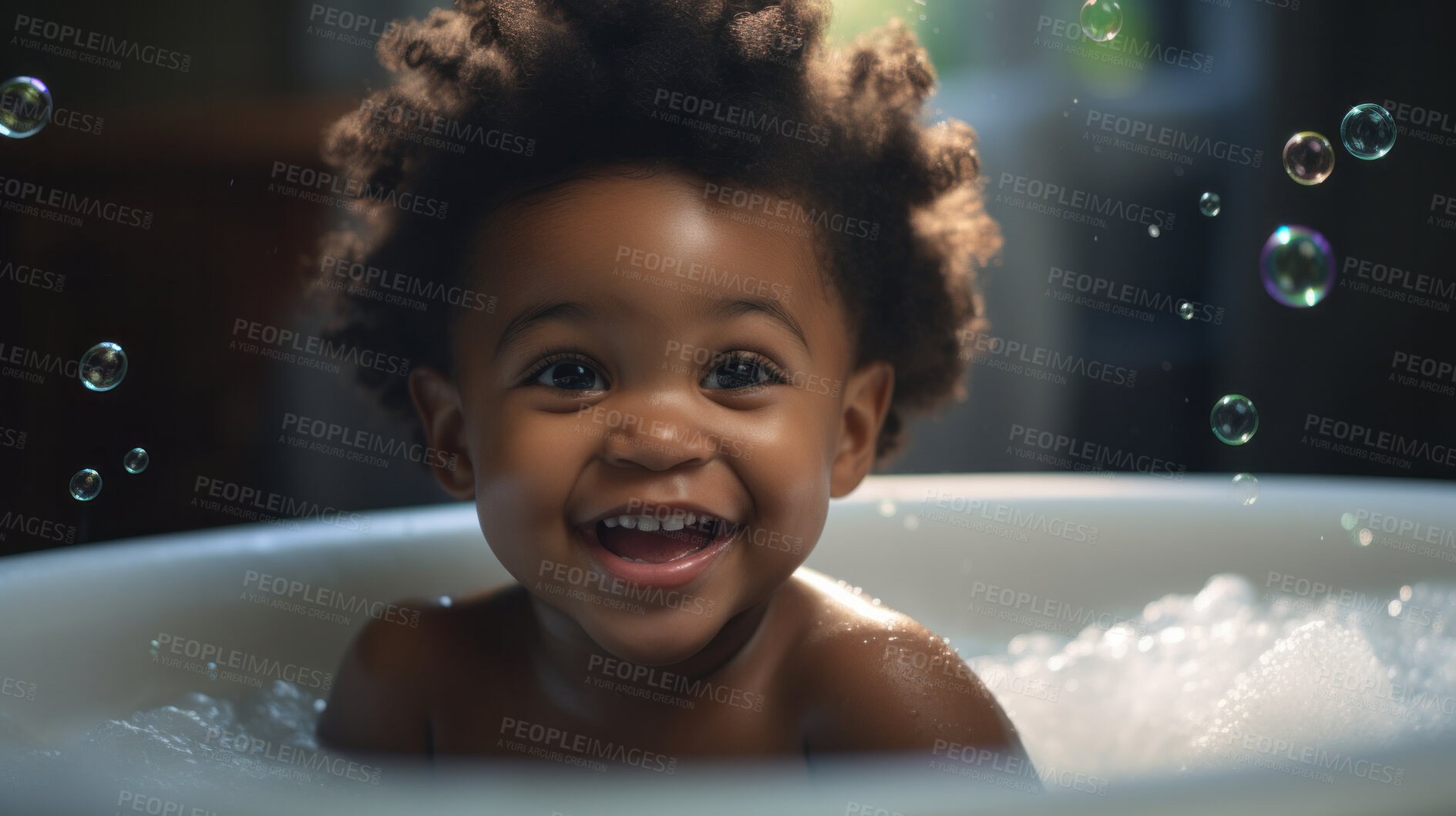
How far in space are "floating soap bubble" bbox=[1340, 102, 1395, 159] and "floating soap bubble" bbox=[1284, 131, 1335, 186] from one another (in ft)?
0.09

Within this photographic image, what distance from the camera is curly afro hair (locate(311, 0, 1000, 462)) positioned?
865mm

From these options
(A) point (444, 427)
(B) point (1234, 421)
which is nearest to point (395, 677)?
(A) point (444, 427)

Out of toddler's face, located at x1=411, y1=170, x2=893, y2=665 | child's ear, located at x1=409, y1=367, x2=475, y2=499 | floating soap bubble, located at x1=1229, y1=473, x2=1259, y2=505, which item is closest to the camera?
toddler's face, located at x1=411, y1=170, x2=893, y2=665

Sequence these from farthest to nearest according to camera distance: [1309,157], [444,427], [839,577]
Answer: [839,577] → [1309,157] → [444,427]

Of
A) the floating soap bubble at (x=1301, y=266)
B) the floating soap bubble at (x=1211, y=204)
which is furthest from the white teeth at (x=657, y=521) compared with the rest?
the floating soap bubble at (x=1211, y=204)

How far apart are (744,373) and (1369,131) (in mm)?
852

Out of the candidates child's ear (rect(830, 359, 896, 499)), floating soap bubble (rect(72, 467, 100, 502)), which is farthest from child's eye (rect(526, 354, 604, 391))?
floating soap bubble (rect(72, 467, 100, 502))

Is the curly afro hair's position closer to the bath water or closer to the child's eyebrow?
the child's eyebrow

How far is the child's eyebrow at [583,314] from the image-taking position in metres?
0.79

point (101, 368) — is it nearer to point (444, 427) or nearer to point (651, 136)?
point (444, 427)

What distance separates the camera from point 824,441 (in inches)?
35.4

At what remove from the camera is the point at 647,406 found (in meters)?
0.78

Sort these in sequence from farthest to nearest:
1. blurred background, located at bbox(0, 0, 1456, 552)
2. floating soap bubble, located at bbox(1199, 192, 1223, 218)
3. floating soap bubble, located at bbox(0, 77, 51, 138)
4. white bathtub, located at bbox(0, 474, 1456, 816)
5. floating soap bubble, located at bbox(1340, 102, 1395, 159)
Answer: floating soap bubble, located at bbox(1199, 192, 1223, 218) → blurred background, located at bbox(0, 0, 1456, 552) → floating soap bubble, located at bbox(1340, 102, 1395, 159) → floating soap bubble, located at bbox(0, 77, 51, 138) → white bathtub, located at bbox(0, 474, 1456, 816)

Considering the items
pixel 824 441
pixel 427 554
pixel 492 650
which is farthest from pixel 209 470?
pixel 824 441
